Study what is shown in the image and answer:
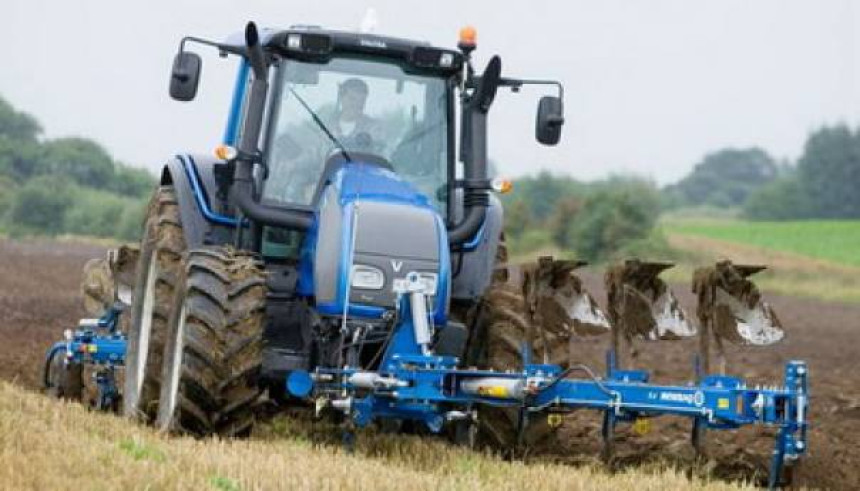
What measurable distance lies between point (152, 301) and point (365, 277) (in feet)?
5.66

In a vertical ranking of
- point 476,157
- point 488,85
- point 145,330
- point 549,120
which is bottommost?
point 145,330

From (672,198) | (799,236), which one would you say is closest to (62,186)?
(799,236)

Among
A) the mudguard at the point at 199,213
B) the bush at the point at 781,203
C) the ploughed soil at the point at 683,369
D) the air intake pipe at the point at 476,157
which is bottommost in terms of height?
the ploughed soil at the point at 683,369

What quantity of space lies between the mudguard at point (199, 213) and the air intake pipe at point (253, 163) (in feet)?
1.14

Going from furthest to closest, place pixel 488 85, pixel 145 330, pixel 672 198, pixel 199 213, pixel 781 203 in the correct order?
1. pixel 672 198
2. pixel 781 203
3. pixel 145 330
4. pixel 199 213
5. pixel 488 85

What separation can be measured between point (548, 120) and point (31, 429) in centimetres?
375

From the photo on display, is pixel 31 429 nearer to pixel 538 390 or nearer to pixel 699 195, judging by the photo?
pixel 538 390

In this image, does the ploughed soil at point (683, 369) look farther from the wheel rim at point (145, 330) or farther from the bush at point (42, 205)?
the bush at point (42, 205)

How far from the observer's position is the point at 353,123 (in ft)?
33.6

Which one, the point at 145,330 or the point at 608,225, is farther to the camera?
the point at 608,225

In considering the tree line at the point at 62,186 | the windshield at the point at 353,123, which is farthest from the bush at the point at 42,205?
the windshield at the point at 353,123

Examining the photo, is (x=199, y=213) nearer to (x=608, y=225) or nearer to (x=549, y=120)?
(x=549, y=120)

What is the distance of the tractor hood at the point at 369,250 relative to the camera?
9.32 m

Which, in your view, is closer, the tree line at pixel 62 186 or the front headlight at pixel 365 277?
the front headlight at pixel 365 277
